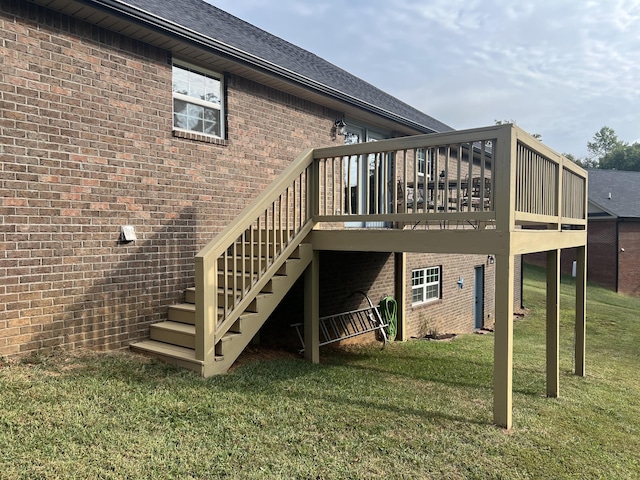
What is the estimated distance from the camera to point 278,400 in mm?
4363

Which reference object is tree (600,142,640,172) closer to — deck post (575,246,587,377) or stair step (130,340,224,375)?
deck post (575,246,587,377)

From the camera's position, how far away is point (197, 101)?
6.34 metres

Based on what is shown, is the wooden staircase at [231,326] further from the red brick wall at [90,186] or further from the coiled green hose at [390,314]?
the coiled green hose at [390,314]

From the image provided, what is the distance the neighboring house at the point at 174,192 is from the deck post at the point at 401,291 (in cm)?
367

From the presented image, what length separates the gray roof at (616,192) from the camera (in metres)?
23.9

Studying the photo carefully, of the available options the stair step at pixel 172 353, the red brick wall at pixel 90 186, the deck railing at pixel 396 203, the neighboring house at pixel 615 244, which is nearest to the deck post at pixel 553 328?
the deck railing at pixel 396 203

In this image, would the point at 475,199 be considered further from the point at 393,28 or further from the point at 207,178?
the point at 393,28

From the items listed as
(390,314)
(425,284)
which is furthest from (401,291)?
(425,284)

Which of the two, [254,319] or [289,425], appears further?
[254,319]

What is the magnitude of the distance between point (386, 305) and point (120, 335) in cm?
599

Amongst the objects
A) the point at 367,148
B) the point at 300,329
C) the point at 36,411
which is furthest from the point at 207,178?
the point at 36,411

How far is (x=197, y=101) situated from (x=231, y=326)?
3.40 m

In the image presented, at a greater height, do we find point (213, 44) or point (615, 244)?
point (213, 44)

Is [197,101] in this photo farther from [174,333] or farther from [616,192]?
[616,192]
